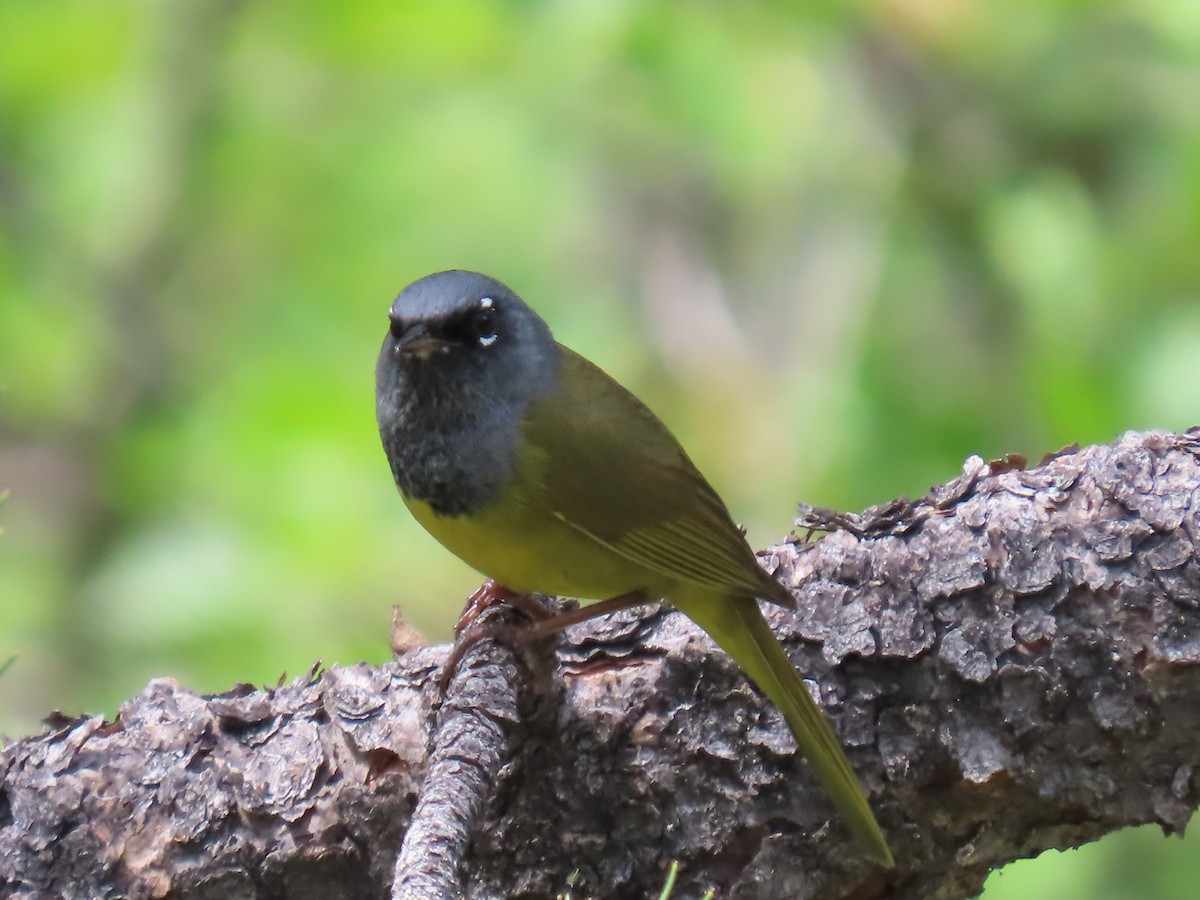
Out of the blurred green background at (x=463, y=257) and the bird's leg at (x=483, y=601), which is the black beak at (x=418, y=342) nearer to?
the bird's leg at (x=483, y=601)

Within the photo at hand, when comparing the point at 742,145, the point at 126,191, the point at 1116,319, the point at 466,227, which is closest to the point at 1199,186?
the point at 1116,319

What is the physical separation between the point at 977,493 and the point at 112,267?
3.97 meters

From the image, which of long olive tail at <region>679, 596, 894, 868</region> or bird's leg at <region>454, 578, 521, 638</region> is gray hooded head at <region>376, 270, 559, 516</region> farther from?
long olive tail at <region>679, 596, 894, 868</region>

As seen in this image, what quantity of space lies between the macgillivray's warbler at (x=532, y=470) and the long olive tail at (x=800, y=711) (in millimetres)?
79

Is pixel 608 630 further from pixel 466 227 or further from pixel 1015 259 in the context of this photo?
pixel 466 227

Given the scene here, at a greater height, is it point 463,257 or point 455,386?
point 463,257

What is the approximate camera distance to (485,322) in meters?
3.65

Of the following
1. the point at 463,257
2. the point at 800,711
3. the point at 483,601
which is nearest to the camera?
the point at 800,711

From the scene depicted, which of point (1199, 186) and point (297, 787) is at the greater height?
point (1199, 186)

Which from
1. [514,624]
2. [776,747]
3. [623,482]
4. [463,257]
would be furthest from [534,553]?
[463,257]

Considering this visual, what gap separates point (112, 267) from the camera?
5684 mm

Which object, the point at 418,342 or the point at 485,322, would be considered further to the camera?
the point at 485,322

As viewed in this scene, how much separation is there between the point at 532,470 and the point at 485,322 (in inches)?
16.9

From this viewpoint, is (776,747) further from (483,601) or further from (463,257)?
(463,257)
